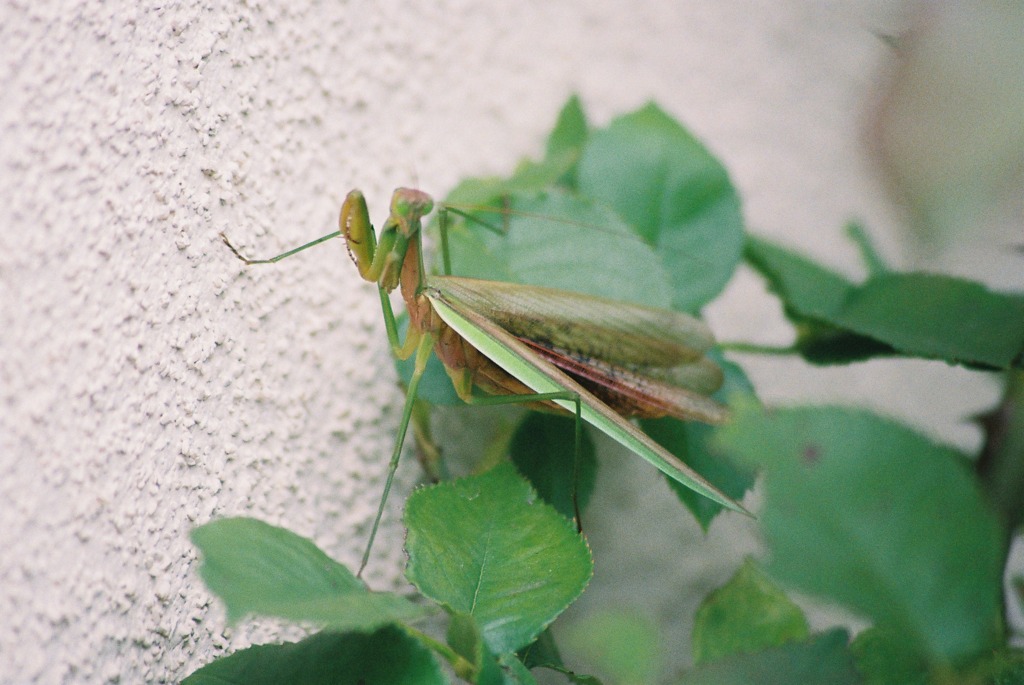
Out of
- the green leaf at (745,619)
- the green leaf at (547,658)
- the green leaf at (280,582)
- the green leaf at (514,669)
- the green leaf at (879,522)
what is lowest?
the green leaf at (745,619)

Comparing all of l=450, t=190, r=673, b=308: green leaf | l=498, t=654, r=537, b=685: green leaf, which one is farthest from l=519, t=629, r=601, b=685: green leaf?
l=450, t=190, r=673, b=308: green leaf

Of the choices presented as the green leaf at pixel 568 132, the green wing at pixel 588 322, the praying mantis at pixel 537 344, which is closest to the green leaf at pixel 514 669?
the praying mantis at pixel 537 344

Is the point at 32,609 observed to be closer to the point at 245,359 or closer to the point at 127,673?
the point at 127,673

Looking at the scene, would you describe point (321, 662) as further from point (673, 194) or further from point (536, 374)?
point (673, 194)

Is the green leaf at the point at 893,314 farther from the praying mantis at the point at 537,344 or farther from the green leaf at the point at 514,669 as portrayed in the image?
the green leaf at the point at 514,669

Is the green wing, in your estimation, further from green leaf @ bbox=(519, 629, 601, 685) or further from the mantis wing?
green leaf @ bbox=(519, 629, 601, 685)

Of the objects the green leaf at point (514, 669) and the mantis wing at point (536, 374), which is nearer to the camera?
the green leaf at point (514, 669)
